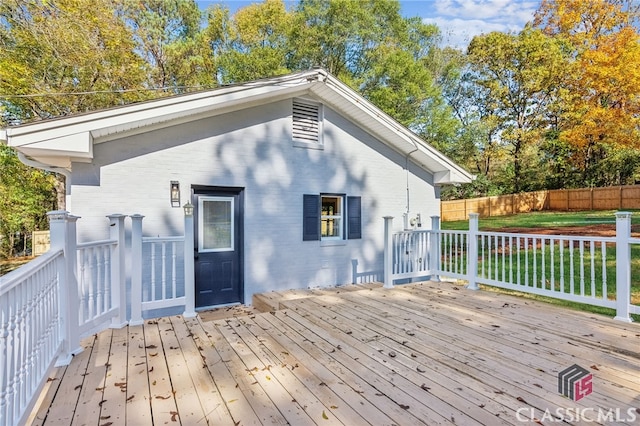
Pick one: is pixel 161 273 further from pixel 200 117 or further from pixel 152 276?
pixel 200 117

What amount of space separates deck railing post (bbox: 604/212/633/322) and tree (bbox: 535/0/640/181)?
1661 centimetres

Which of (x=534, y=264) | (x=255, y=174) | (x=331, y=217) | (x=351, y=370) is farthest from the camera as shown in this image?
(x=331, y=217)

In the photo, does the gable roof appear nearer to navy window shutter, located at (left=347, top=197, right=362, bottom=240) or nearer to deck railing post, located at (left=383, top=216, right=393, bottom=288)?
navy window shutter, located at (left=347, top=197, right=362, bottom=240)

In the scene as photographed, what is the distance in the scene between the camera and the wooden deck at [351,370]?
2.07 meters

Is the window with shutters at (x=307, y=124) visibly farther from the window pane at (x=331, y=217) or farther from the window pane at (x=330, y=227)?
the window pane at (x=330, y=227)

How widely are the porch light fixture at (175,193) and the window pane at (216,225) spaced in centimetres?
43

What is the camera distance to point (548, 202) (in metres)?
19.4

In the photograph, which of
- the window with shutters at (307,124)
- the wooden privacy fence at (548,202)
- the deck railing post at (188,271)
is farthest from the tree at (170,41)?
the wooden privacy fence at (548,202)

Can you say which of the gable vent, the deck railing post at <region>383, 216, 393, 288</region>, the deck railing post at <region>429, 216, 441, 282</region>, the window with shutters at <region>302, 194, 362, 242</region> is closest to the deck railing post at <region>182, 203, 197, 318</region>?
the window with shutters at <region>302, 194, 362, 242</region>

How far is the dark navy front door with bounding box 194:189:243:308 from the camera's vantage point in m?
5.49

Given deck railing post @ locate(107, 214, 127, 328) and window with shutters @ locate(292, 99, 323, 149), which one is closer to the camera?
deck railing post @ locate(107, 214, 127, 328)

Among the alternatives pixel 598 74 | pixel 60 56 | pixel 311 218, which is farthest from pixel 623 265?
pixel 598 74

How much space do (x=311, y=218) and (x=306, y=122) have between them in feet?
6.25

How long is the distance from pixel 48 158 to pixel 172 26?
469 inches
